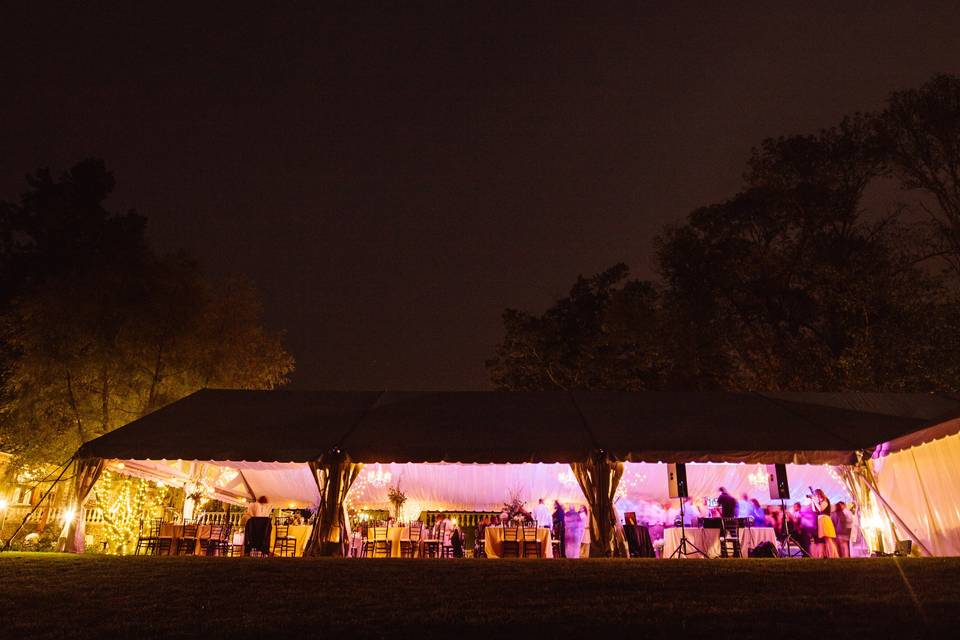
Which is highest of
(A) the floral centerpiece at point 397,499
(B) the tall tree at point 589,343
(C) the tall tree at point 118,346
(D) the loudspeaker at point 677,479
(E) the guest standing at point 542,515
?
(B) the tall tree at point 589,343

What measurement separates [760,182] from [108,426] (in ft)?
61.0

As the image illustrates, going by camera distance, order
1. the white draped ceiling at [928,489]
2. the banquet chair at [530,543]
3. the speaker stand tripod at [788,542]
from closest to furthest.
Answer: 1. the white draped ceiling at [928,489]
2. the speaker stand tripod at [788,542]
3. the banquet chair at [530,543]

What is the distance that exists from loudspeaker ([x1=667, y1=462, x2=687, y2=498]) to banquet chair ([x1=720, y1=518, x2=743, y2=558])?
335 cm

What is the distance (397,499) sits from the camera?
1534 cm

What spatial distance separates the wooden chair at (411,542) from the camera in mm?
11750

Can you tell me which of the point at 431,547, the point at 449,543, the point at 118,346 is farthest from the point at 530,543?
the point at 118,346

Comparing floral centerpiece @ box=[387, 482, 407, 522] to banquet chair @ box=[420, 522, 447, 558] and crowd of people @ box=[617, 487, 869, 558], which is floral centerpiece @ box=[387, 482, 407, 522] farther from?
crowd of people @ box=[617, 487, 869, 558]

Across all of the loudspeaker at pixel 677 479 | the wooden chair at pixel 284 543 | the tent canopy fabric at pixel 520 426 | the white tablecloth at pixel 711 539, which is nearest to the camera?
the tent canopy fabric at pixel 520 426

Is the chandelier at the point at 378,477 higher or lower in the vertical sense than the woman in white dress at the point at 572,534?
higher

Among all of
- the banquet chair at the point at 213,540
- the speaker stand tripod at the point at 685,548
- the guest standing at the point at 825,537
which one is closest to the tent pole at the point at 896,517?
the guest standing at the point at 825,537

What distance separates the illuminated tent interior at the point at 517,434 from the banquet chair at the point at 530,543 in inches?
43.2

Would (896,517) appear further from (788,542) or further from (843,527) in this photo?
(788,542)

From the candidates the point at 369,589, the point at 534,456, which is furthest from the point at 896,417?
the point at 369,589

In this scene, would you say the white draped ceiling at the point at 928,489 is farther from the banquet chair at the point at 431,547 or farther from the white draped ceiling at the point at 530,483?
the banquet chair at the point at 431,547
